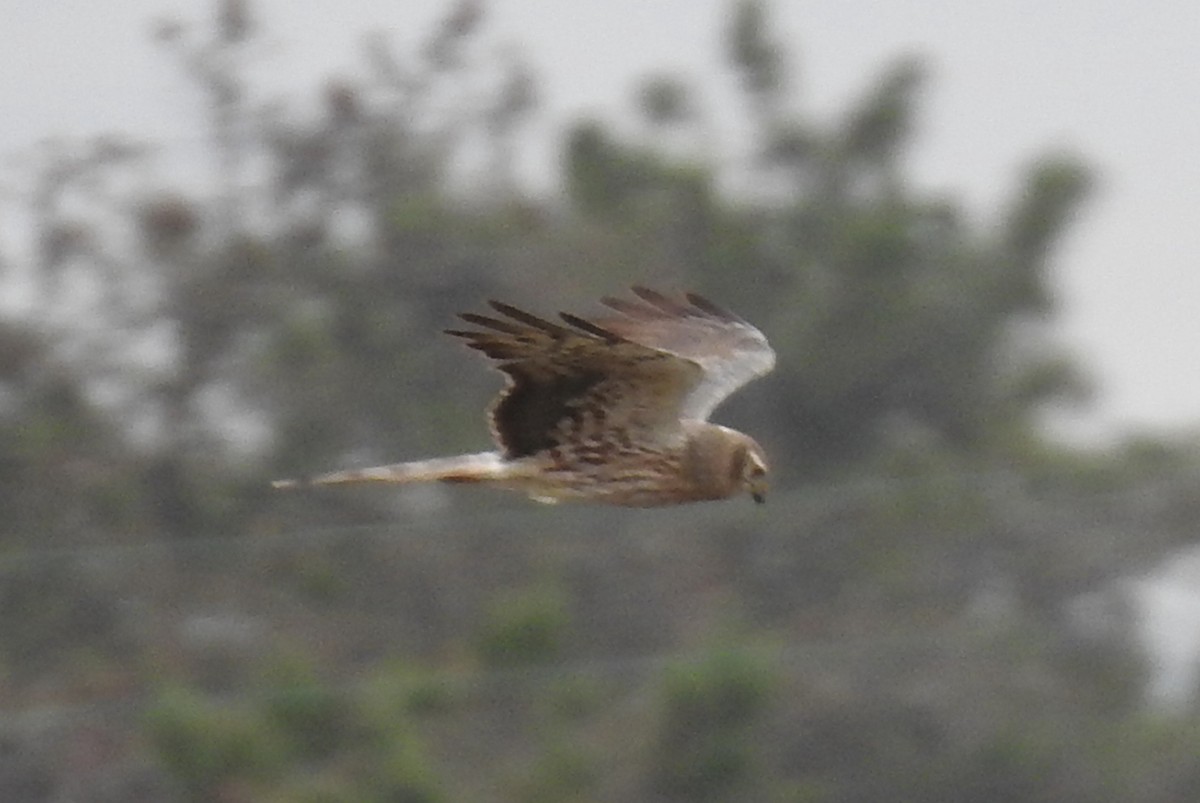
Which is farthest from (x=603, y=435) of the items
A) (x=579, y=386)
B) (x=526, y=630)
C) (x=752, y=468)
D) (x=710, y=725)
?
(x=526, y=630)

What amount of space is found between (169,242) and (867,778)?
4.81m

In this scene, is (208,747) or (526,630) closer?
(208,747)

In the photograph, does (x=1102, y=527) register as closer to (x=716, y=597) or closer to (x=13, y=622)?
(x=716, y=597)

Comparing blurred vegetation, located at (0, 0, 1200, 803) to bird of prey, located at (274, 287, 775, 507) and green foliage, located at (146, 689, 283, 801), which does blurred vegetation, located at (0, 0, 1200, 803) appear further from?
bird of prey, located at (274, 287, 775, 507)

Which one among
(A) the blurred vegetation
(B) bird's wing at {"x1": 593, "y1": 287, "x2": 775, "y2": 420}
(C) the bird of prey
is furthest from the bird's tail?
(A) the blurred vegetation

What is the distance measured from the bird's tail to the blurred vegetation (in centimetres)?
900

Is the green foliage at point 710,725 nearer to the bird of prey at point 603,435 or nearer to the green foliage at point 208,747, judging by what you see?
the green foliage at point 208,747

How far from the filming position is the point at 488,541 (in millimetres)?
17688

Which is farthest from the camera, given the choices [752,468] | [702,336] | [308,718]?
[308,718]

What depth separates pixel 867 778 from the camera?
55.1ft

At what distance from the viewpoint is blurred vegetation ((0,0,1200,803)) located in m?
16.2

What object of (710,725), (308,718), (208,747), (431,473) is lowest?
(208,747)

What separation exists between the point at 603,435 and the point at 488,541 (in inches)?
438

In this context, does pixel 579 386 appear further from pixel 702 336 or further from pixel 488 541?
pixel 488 541
